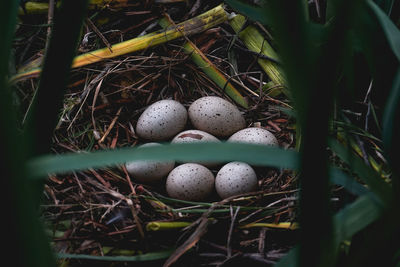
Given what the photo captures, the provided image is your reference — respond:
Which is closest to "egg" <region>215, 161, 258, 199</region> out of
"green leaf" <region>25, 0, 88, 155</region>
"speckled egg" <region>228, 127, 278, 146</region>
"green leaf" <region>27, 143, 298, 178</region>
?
"speckled egg" <region>228, 127, 278, 146</region>

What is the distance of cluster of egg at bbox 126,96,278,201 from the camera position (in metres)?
1.29

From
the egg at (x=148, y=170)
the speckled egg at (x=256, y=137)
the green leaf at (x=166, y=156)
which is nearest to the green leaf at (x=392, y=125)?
the green leaf at (x=166, y=156)

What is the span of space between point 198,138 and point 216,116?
0.12 m

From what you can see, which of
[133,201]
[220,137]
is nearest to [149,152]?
[133,201]

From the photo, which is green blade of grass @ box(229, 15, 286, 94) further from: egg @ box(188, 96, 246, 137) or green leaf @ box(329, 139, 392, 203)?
green leaf @ box(329, 139, 392, 203)

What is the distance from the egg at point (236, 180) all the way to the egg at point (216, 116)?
23 centimetres

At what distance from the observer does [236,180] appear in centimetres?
127

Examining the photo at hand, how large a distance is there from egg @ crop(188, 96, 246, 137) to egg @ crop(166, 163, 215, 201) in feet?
0.74

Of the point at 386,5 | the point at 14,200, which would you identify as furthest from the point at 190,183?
the point at 14,200

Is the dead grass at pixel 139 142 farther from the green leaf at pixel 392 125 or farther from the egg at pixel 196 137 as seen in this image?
the green leaf at pixel 392 125

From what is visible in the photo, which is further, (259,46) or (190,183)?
(259,46)

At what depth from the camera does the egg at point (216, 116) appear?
149 centimetres

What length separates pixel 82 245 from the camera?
0.99 m

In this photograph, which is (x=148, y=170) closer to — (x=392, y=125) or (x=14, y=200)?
(x=392, y=125)
